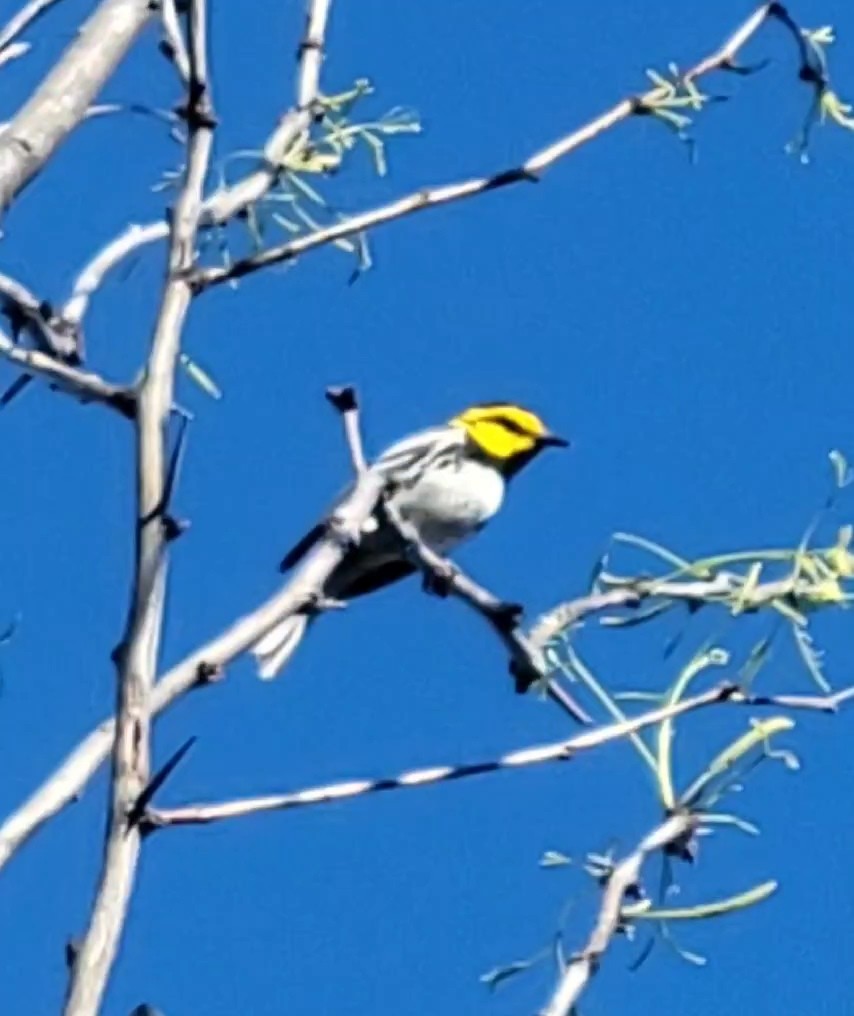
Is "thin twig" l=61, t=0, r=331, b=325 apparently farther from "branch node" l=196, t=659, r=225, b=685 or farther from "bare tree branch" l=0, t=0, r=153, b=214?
"branch node" l=196, t=659, r=225, b=685

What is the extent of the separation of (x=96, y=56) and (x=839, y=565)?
0.96 m

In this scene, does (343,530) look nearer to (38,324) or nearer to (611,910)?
(611,910)

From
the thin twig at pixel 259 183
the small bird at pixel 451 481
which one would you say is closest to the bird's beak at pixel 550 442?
the small bird at pixel 451 481

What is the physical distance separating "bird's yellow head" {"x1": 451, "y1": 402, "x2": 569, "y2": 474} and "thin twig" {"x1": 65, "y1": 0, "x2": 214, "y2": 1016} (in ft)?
12.1

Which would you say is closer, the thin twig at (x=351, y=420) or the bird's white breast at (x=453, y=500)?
the thin twig at (x=351, y=420)

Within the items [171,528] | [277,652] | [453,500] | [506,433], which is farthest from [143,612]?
[506,433]

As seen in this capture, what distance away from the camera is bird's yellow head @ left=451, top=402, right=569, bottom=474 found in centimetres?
580

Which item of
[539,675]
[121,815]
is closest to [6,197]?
[539,675]

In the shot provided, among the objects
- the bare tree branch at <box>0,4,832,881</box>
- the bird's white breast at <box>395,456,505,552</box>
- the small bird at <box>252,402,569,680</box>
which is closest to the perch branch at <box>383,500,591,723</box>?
the bare tree branch at <box>0,4,832,881</box>

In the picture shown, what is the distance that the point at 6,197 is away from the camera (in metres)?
2.34

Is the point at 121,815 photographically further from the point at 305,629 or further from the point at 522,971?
the point at 305,629

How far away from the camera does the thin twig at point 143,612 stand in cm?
160

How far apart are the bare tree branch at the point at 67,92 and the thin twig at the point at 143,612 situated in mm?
339

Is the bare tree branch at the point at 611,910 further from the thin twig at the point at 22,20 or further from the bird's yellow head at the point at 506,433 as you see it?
the bird's yellow head at the point at 506,433
